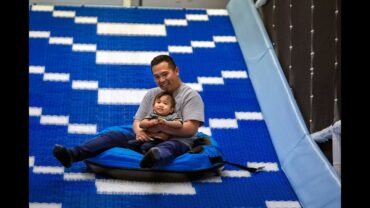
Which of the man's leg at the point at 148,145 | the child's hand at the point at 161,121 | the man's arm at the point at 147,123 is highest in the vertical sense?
the child's hand at the point at 161,121

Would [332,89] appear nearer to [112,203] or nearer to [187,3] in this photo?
[112,203]

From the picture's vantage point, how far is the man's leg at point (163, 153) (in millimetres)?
2953

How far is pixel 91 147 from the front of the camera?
3.12 metres

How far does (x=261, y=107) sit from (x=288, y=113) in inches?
13.5

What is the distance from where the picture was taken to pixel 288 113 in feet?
11.8

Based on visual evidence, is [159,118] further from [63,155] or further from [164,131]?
[63,155]

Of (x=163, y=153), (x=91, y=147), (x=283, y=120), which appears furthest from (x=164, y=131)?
(x=283, y=120)

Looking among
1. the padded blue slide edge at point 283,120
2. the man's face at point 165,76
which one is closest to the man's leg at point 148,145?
the man's face at point 165,76

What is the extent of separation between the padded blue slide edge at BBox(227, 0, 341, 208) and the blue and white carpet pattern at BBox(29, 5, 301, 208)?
1.9 inches

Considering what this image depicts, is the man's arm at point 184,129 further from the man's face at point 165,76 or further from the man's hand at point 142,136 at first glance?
the man's face at point 165,76

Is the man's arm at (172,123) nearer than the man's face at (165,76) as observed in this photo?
Yes

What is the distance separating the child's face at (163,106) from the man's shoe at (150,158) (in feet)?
0.78

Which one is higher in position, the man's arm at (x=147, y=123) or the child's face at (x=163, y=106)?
the child's face at (x=163, y=106)

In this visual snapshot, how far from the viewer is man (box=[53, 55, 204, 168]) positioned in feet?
9.99
